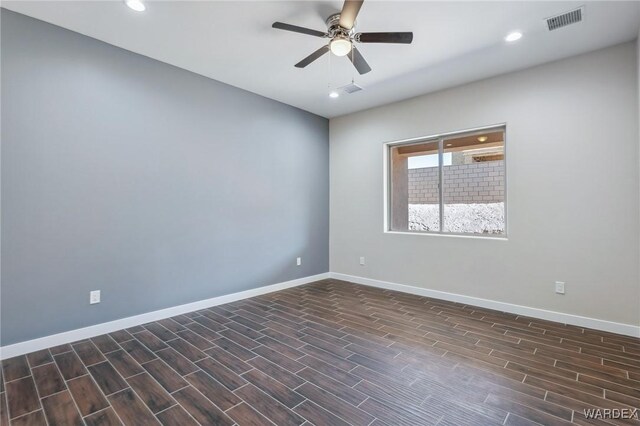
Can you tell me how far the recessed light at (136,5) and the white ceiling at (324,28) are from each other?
48 millimetres

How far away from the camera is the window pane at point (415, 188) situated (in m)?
4.41

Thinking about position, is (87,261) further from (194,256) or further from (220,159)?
(220,159)

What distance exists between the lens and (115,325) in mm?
3010

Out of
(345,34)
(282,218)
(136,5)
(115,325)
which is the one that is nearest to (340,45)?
(345,34)

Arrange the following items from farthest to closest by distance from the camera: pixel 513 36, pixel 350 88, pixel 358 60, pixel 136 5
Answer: pixel 350 88, pixel 513 36, pixel 358 60, pixel 136 5

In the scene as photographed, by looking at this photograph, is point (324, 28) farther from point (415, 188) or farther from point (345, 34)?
point (415, 188)

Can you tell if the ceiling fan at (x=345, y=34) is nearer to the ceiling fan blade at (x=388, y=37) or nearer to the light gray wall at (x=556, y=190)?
the ceiling fan blade at (x=388, y=37)

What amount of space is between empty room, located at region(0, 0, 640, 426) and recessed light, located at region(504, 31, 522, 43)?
1.2 inches

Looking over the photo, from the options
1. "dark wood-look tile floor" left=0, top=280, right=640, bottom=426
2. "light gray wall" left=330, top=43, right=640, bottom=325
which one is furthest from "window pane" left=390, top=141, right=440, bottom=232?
"dark wood-look tile floor" left=0, top=280, right=640, bottom=426

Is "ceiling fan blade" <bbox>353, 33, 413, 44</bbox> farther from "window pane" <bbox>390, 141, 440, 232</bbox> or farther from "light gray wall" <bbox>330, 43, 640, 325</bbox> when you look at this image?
"window pane" <bbox>390, 141, 440, 232</bbox>

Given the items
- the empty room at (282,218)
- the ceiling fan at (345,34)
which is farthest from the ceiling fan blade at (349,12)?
the empty room at (282,218)

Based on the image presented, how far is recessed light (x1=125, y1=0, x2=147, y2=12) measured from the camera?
2.35 meters

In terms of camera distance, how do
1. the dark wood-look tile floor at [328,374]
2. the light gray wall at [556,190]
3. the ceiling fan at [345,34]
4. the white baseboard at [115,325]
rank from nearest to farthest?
the dark wood-look tile floor at [328,374] → the ceiling fan at [345,34] → the white baseboard at [115,325] → the light gray wall at [556,190]

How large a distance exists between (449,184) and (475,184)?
0.34 meters
